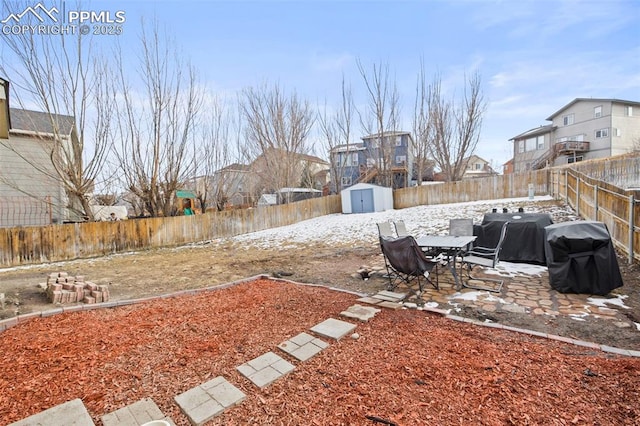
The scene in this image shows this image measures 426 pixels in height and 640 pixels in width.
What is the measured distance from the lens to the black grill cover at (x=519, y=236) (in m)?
5.84

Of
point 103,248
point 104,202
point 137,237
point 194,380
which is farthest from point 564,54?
point 104,202

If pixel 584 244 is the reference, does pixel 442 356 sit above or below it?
below

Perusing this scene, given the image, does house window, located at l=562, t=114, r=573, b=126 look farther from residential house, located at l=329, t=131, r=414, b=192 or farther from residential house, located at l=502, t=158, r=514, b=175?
residential house, located at l=329, t=131, r=414, b=192

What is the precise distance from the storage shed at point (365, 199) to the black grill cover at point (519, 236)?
38.2 ft

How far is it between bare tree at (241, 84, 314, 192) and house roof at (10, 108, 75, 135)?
33.6 feet

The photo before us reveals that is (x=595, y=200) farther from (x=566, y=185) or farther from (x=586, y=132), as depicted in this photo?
(x=586, y=132)

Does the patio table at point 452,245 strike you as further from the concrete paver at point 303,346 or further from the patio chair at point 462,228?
the concrete paver at point 303,346

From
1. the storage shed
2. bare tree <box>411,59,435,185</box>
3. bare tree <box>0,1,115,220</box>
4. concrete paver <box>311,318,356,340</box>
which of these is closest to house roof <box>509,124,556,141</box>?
bare tree <box>411,59,435,185</box>

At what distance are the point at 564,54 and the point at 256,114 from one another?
1534 cm

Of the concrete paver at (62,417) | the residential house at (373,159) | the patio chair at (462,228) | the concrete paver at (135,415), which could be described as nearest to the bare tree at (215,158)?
the residential house at (373,159)

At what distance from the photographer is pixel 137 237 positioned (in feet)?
33.2

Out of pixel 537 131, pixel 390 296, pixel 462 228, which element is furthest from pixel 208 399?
pixel 537 131

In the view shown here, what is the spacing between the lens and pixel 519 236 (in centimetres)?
597

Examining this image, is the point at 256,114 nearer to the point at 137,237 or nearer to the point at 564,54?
the point at 137,237
